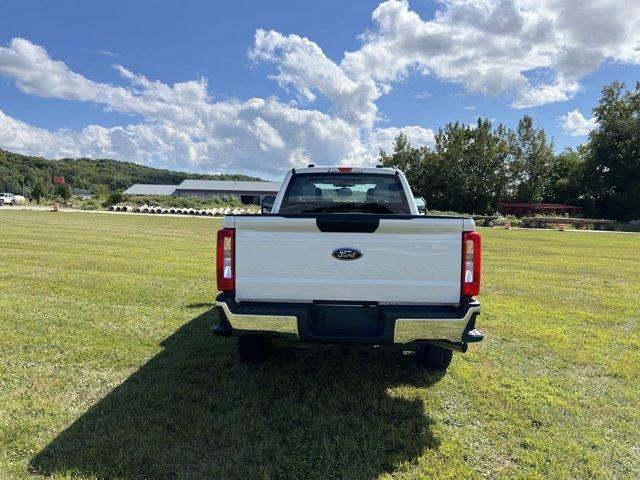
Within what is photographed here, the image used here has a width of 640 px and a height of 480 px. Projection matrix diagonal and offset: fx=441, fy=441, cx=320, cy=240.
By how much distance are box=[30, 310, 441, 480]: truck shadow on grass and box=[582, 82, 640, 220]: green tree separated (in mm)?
58810

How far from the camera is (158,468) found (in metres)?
2.73

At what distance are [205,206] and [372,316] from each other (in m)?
49.1

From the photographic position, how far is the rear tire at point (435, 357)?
13.9 feet

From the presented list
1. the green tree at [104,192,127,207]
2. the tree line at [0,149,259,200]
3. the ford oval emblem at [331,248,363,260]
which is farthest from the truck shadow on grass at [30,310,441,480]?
the tree line at [0,149,259,200]

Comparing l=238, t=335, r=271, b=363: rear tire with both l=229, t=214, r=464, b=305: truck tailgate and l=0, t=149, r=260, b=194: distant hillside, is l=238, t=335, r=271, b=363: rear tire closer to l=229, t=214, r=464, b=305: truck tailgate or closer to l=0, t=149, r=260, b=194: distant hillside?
l=229, t=214, r=464, b=305: truck tailgate

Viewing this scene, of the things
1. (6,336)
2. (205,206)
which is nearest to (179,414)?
(6,336)

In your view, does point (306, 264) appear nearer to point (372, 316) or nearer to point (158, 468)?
point (372, 316)

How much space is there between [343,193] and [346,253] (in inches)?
81.6

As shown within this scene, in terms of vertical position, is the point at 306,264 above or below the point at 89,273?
above

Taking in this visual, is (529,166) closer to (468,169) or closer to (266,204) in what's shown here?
(468,169)

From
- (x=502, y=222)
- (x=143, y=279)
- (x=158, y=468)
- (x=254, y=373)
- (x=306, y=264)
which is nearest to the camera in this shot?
(x=158, y=468)

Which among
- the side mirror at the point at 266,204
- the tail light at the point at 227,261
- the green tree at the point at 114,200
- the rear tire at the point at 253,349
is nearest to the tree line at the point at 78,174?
the green tree at the point at 114,200

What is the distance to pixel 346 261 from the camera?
128 inches

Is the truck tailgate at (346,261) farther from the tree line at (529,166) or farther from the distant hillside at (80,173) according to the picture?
the distant hillside at (80,173)
